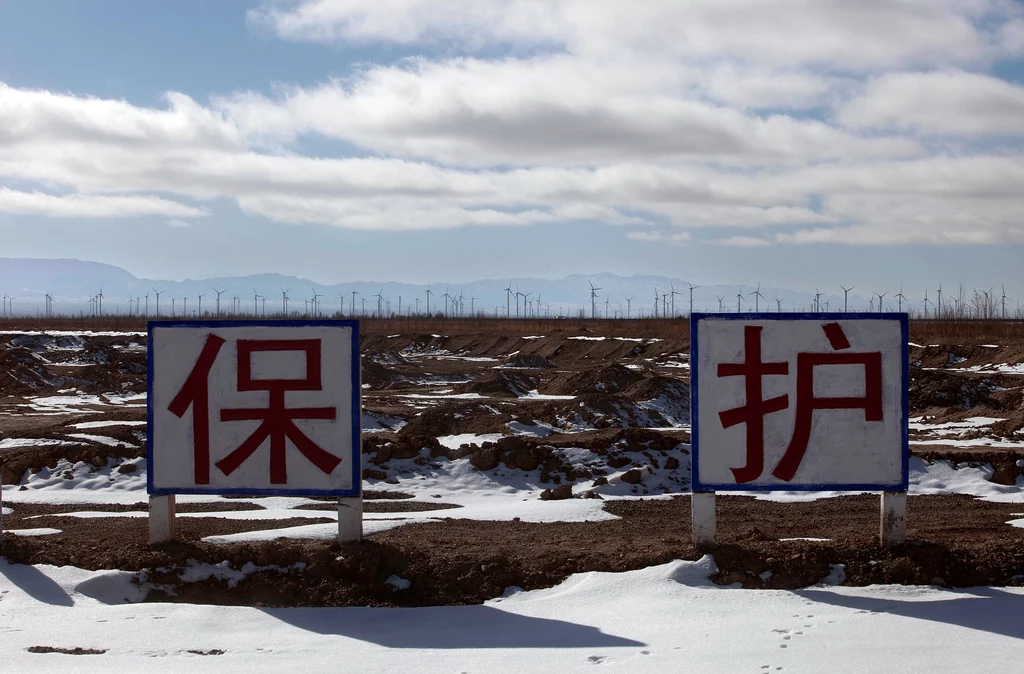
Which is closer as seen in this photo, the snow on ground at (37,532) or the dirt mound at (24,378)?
the snow on ground at (37,532)

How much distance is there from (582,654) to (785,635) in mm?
1169

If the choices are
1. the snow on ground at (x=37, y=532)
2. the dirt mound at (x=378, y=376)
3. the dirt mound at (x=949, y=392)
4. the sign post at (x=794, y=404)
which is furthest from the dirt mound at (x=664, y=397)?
the sign post at (x=794, y=404)

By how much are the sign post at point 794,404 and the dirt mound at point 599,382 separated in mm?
23459

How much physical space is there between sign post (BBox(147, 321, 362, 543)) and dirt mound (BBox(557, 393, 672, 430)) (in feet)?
47.0

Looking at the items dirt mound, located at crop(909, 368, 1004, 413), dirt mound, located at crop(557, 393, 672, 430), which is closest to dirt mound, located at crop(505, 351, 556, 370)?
dirt mound, located at crop(909, 368, 1004, 413)

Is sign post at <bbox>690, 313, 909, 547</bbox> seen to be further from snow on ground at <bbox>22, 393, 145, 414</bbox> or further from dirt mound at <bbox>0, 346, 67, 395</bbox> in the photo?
dirt mound at <bbox>0, 346, 67, 395</bbox>

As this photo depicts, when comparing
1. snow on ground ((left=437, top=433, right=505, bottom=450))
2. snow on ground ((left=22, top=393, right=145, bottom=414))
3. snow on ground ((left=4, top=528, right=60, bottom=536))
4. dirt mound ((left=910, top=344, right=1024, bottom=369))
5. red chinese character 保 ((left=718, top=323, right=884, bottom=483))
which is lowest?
snow on ground ((left=22, top=393, right=145, bottom=414))

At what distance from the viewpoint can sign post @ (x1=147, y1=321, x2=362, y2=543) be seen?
293 inches

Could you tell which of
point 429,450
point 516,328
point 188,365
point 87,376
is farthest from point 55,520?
point 516,328

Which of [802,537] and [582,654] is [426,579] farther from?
[802,537]

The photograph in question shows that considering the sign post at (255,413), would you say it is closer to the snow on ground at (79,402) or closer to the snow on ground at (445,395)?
the snow on ground at (79,402)

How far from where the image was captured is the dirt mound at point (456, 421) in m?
19.8

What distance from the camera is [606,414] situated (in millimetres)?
23172

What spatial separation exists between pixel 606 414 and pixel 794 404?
629 inches
